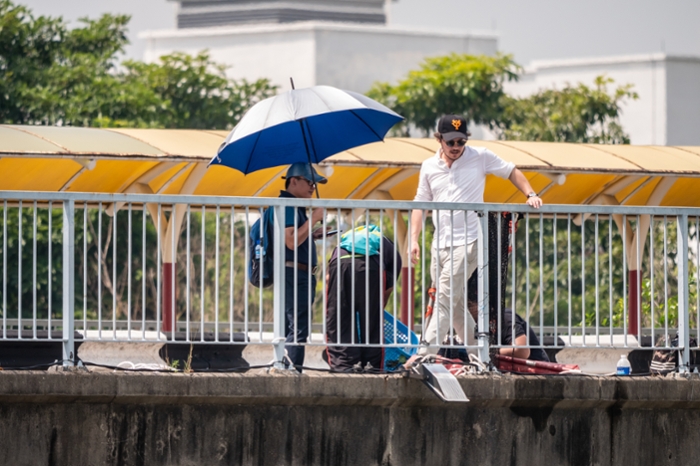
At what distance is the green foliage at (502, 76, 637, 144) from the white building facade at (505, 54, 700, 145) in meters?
8.50

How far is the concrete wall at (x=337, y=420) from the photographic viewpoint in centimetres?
680

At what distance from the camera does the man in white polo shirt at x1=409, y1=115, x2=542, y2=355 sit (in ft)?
24.6

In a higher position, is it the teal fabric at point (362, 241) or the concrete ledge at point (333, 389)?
the teal fabric at point (362, 241)

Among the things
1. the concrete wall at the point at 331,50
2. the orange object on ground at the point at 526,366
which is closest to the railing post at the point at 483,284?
the orange object on ground at the point at 526,366

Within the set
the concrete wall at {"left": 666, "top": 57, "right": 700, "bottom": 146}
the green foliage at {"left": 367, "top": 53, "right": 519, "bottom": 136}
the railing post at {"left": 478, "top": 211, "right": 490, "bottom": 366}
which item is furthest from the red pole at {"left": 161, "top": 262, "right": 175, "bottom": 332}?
the concrete wall at {"left": 666, "top": 57, "right": 700, "bottom": 146}

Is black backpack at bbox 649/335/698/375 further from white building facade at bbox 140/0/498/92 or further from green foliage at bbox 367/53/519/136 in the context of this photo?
white building facade at bbox 140/0/498/92

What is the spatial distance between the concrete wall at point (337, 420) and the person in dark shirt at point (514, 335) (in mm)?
370

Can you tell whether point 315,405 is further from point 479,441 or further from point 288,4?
point 288,4

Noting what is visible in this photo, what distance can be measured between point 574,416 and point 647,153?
5592 millimetres

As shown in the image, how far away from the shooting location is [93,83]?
71.9 ft

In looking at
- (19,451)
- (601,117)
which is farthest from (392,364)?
(601,117)

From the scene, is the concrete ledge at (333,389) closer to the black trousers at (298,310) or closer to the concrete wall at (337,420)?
the concrete wall at (337,420)

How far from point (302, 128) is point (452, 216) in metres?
1.41

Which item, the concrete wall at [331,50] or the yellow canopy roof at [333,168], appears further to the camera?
the concrete wall at [331,50]
